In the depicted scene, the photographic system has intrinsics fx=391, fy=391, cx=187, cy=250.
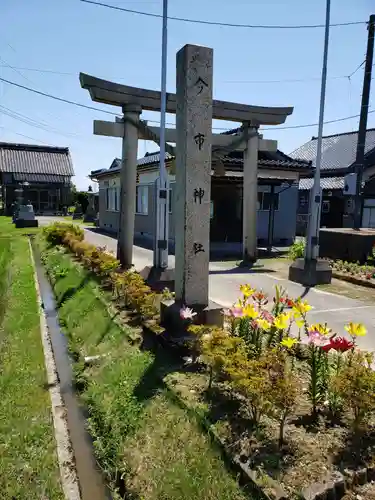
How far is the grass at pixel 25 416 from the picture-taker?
3160 millimetres

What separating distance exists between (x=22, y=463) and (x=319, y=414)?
2.68 metres

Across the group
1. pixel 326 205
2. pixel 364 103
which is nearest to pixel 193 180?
pixel 364 103

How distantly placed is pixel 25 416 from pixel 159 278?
186 inches

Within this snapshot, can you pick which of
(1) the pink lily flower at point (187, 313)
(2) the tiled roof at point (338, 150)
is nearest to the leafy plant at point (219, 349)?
(1) the pink lily flower at point (187, 313)

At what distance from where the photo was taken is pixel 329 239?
1367cm

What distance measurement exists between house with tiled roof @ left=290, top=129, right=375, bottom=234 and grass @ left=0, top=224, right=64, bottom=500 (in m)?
19.1

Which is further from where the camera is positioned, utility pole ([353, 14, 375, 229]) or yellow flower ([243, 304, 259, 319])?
utility pole ([353, 14, 375, 229])

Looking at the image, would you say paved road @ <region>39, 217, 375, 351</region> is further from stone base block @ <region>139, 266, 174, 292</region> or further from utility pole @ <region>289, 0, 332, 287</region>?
stone base block @ <region>139, 266, 174, 292</region>

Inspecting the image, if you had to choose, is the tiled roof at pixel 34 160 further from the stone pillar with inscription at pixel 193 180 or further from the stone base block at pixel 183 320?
the stone base block at pixel 183 320

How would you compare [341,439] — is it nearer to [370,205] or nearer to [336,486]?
[336,486]

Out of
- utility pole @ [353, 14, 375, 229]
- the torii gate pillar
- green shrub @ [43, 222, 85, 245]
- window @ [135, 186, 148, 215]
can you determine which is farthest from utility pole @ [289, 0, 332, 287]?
window @ [135, 186, 148, 215]

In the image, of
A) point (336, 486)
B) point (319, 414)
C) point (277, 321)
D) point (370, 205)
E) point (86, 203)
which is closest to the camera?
point (336, 486)

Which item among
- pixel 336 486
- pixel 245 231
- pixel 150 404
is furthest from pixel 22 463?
pixel 245 231

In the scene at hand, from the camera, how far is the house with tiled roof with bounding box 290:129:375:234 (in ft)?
73.4
